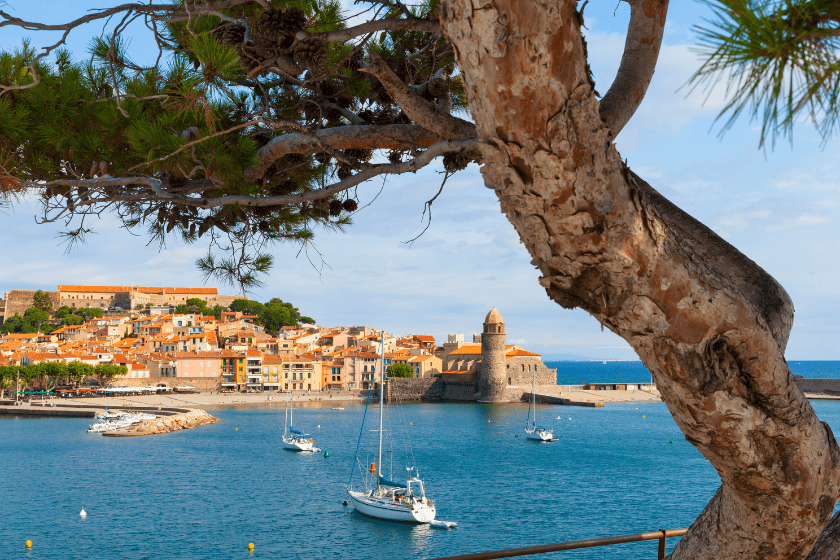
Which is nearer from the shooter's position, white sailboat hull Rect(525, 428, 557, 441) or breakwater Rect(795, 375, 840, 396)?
white sailboat hull Rect(525, 428, 557, 441)

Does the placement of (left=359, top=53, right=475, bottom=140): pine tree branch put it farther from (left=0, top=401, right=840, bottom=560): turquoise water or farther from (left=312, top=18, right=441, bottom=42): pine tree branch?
(left=0, top=401, right=840, bottom=560): turquoise water

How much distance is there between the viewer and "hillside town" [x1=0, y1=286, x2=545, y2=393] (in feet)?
168

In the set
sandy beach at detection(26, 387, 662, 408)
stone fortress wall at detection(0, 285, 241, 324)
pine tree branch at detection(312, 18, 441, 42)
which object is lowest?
sandy beach at detection(26, 387, 662, 408)

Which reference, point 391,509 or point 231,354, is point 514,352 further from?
point 391,509

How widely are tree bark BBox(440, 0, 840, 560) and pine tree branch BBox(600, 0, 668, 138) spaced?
0.27 m

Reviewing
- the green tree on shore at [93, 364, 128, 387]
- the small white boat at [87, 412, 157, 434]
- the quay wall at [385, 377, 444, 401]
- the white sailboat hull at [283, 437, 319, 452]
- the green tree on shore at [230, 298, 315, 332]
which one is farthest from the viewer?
the green tree on shore at [230, 298, 315, 332]

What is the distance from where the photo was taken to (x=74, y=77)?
279 centimetres

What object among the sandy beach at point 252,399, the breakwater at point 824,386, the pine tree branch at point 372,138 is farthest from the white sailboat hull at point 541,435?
the pine tree branch at point 372,138

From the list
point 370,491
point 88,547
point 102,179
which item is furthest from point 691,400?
point 370,491

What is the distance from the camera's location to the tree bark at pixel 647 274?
1047mm

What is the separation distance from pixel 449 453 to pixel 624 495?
9659 mm

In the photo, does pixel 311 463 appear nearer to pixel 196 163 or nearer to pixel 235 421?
pixel 235 421

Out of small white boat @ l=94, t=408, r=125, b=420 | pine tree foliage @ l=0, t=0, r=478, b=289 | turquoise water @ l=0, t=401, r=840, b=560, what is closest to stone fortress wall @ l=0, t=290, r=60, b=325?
small white boat @ l=94, t=408, r=125, b=420

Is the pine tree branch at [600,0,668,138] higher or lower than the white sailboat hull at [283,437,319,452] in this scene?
higher
